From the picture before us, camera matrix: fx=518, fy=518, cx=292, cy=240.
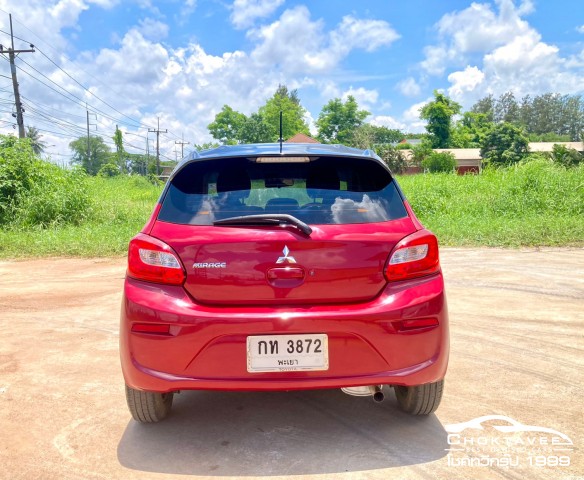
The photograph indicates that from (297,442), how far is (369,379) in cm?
57

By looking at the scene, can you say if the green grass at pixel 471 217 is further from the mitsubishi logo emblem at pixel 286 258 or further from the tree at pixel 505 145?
the tree at pixel 505 145

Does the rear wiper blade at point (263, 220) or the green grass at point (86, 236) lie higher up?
the rear wiper blade at point (263, 220)

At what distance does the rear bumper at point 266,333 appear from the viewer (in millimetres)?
2389

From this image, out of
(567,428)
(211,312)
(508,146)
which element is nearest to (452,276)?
(567,428)

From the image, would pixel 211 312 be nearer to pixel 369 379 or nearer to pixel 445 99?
pixel 369 379

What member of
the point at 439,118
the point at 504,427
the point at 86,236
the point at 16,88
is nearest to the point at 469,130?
the point at 439,118

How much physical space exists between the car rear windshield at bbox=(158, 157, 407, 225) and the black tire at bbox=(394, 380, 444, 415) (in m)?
0.94

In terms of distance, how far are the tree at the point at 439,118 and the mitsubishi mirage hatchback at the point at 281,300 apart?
201 ft

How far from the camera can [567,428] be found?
279cm

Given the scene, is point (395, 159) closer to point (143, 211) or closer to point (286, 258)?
point (143, 211)

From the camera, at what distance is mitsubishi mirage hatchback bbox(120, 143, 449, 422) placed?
7.86 ft

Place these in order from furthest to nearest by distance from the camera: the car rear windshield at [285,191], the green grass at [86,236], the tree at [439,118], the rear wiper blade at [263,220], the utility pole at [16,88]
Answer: the tree at [439,118] → the utility pole at [16,88] → the green grass at [86,236] → the car rear windshield at [285,191] → the rear wiper blade at [263,220]

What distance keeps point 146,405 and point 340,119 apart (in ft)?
249

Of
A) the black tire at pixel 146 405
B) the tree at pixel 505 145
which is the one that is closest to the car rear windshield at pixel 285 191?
the black tire at pixel 146 405
